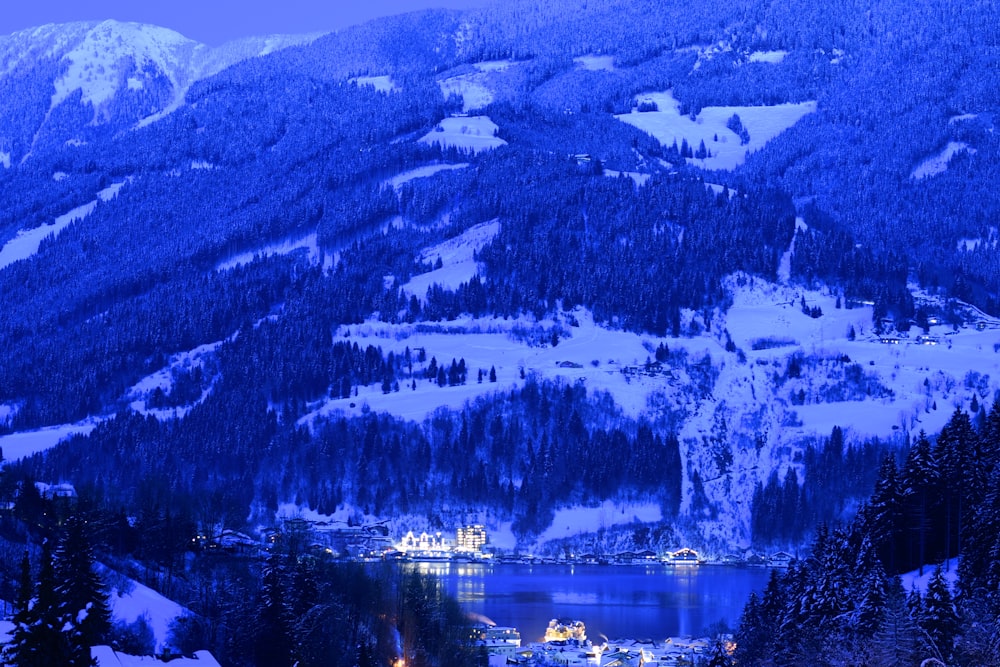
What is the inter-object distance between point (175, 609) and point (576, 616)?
2437 inches

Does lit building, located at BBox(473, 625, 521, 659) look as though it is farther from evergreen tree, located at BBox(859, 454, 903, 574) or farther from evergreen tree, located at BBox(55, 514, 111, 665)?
evergreen tree, located at BBox(55, 514, 111, 665)

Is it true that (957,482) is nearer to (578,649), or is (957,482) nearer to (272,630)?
(578,649)

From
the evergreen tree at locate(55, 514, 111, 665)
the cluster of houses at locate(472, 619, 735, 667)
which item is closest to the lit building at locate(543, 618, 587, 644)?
the cluster of houses at locate(472, 619, 735, 667)

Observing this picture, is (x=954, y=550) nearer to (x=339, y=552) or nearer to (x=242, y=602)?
(x=242, y=602)

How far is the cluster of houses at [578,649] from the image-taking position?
138375mm

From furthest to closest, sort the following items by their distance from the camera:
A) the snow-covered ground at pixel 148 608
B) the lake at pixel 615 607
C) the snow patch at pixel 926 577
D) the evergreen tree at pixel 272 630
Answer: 1. the lake at pixel 615 607
2. the snow-covered ground at pixel 148 608
3. the evergreen tree at pixel 272 630
4. the snow patch at pixel 926 577

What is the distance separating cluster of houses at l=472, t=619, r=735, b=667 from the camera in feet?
454

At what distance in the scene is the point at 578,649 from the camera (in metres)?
149

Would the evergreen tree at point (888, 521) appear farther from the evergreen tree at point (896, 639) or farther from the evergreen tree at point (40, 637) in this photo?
the evergreen tree at point (40, 637)

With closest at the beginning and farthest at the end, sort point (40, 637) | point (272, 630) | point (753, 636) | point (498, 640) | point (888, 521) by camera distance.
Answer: point (40, 637) < point (272, 630) < point (753, 636) < point (888, 521) < point (498, 640)

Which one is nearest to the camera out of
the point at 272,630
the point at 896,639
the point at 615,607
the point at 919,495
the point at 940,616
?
the point at 896,639

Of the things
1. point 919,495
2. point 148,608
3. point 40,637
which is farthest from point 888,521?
point 40,637

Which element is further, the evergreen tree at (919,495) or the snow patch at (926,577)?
the evergreen tree at (919,495)

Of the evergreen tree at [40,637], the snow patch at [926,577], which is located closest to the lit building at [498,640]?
the snow patch at [926,577]
